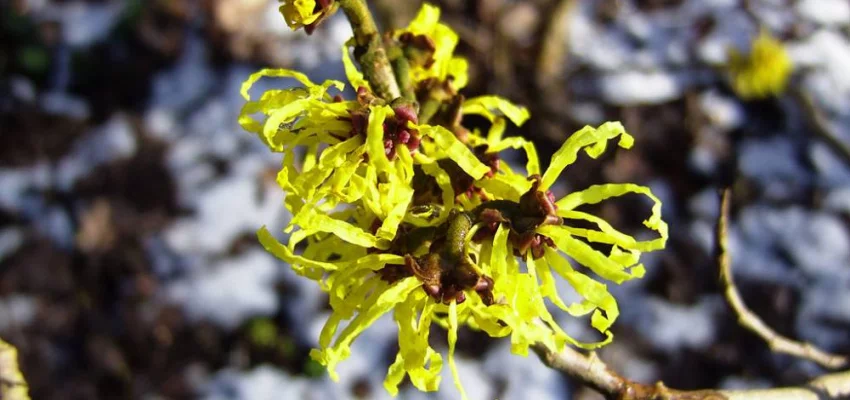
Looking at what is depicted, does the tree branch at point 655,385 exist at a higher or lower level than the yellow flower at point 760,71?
higher

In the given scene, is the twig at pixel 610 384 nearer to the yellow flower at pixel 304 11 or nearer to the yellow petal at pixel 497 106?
the yellow petal at pixel 497 106

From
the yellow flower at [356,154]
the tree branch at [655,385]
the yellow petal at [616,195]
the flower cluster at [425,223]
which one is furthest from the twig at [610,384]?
the yellow flower at [356,154]

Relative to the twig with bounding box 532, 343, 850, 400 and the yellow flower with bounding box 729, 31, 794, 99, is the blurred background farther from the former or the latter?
the twig with bounding box 532, 343, 850, 400

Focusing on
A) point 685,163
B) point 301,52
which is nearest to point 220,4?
point 301,52

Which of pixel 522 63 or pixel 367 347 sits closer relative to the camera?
pixel 367 347

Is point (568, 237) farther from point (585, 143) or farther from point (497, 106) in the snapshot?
point (497, 106)

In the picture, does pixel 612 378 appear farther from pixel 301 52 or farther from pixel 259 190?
pixel 301 52
